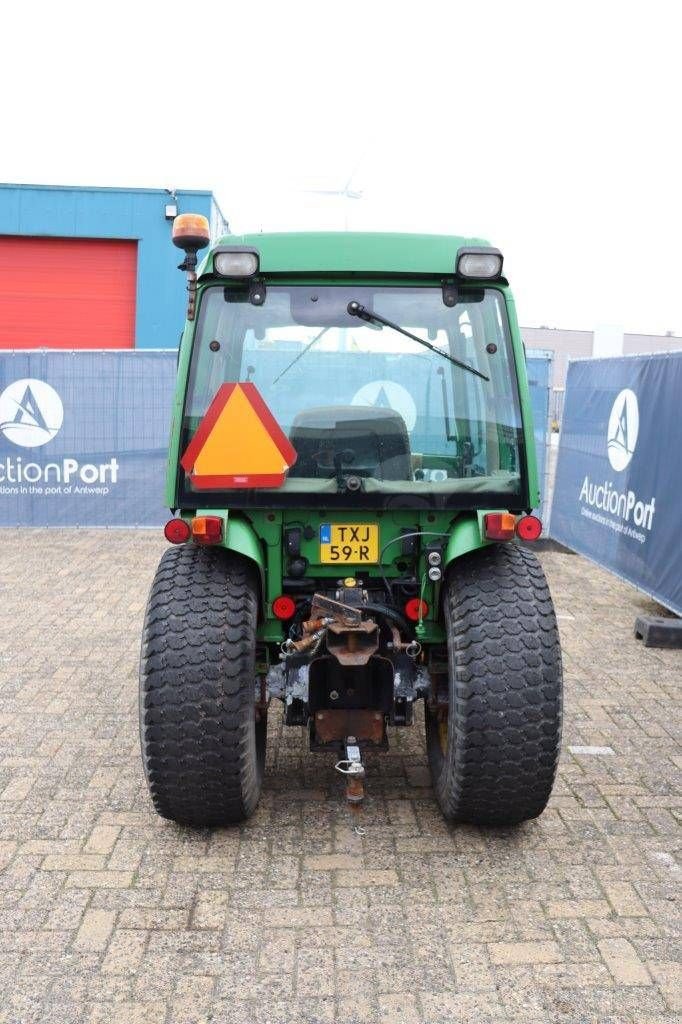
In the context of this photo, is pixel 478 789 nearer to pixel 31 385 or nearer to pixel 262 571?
pixel 262 571

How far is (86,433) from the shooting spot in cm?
1075

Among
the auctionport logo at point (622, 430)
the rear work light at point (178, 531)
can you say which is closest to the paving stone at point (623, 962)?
the rear work light at point (178, 531)

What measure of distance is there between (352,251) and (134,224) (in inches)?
534

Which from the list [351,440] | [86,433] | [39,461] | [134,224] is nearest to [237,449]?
[351,440]

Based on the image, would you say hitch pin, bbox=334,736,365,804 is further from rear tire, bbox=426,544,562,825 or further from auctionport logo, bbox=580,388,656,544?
auctionport logo, bbox=580,388,656,544

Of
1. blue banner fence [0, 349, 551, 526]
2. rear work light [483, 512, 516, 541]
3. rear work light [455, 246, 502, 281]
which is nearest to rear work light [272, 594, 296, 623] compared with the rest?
rear work light [483, 512, 516, 541]

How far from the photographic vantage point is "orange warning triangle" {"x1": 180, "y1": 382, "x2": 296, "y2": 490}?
364 centimetres

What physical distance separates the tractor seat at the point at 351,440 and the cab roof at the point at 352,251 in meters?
0.57

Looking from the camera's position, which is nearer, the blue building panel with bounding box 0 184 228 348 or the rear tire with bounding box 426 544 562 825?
the rear tire with bounding box 426 544 562 825

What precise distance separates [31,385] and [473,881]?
8.72 meters

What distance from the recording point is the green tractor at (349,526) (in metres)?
3.52

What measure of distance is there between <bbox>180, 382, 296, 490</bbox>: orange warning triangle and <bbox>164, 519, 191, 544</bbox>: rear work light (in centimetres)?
17

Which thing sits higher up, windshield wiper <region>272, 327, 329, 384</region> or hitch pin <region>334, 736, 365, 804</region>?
windshield wiper <region>272, 327, 329, 384</region>

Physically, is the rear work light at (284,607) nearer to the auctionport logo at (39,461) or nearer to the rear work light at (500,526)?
the rear work light at (500,526)
